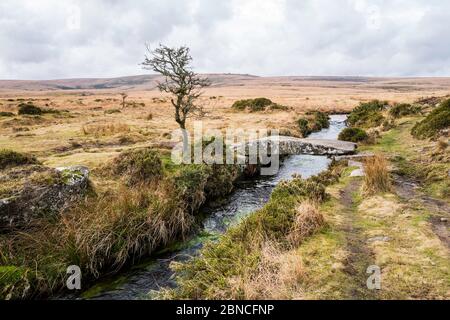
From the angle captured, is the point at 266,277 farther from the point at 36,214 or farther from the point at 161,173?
the point at 161,173

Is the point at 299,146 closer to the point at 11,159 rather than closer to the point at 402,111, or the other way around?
the point at 11,159

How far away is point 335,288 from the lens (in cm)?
802

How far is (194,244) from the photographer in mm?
13250

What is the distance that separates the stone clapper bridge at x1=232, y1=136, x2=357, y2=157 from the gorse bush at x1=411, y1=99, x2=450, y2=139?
4.63 m

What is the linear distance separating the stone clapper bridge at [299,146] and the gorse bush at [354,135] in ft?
7.44

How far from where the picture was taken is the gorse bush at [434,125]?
25453 mm

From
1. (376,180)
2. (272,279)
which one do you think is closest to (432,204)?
(376,180)

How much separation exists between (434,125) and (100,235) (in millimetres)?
23801

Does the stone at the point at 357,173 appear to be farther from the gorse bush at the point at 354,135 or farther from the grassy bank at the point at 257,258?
the gorse bush at the point at 354,135

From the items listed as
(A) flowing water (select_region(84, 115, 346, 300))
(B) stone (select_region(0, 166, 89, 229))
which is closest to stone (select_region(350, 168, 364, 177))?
(A) flowing water (select_region(84, 115, 346, 300))

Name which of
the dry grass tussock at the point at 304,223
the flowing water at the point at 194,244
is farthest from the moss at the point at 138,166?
the dry grass tussock at the point at 304,223

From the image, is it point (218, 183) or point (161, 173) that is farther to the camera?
point (218, 183)
